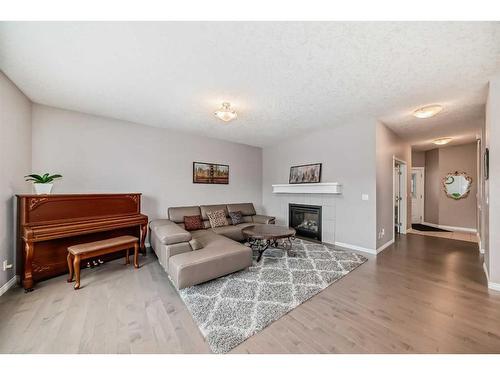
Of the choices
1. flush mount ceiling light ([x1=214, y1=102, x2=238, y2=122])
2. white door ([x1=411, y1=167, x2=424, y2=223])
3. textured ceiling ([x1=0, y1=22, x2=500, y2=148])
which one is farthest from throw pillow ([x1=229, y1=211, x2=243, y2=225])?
white door ([x1=411, y1=167, x2=424, y2=223])

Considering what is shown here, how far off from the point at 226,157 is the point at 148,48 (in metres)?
3.46

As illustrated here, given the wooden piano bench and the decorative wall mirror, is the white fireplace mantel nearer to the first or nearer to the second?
the wooden piano bench

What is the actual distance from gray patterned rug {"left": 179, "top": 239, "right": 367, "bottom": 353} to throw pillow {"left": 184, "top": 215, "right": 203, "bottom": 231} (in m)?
1.57

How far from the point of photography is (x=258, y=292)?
2195 millimetres

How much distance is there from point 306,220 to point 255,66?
12.2ft

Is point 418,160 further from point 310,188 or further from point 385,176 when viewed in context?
point 310,188

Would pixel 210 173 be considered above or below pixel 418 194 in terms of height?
above

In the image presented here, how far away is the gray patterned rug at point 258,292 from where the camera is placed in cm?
162

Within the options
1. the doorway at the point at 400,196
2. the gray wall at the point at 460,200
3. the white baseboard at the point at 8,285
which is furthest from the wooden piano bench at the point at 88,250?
the gray wall at the point at 460,200

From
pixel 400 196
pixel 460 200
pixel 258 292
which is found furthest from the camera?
pixel 460 200

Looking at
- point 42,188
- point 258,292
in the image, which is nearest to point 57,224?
point 42,188

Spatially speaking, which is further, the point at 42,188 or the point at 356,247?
the point at 356,247

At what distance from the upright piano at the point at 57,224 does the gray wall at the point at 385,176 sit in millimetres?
4394

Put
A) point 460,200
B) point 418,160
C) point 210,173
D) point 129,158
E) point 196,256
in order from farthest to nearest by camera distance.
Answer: point 418,160, point 460,200, point 210,173, point 129,158, point 196,256
